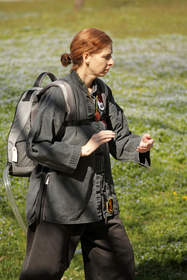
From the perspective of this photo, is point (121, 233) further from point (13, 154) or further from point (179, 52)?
point (179, 52)

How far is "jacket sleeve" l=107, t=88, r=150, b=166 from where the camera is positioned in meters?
4.26

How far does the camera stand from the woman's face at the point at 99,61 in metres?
3.81

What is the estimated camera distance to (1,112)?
40.7 ft

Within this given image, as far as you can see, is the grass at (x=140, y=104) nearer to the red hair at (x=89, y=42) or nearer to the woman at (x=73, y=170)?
the woman at (x=73, y=170)

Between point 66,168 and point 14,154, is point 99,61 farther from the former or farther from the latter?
point 14,154

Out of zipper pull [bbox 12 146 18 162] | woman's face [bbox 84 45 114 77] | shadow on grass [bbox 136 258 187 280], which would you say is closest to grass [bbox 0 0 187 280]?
shadow on grass [bbox 136 258 187 280]

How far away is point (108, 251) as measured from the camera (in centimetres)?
416

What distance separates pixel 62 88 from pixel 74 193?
0.86 m

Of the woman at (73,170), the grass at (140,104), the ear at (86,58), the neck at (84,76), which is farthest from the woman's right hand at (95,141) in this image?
the grass at (140,104)

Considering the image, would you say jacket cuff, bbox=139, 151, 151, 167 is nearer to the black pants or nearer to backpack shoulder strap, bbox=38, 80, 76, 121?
the black pants

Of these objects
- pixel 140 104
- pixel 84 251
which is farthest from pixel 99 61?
pixel 140 104

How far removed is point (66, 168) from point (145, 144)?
2.66 ft

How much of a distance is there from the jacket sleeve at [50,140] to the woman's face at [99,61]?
368mm

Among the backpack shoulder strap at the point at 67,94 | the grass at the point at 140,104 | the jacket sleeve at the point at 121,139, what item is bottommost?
the grass at the point at 140,104
